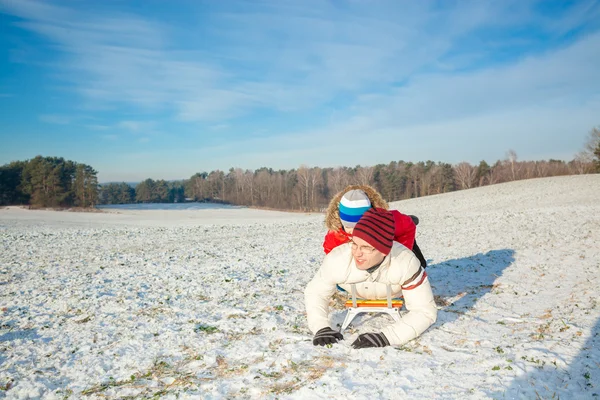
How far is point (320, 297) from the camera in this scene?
4.38 metres

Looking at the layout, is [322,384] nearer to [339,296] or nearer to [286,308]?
[286,308]

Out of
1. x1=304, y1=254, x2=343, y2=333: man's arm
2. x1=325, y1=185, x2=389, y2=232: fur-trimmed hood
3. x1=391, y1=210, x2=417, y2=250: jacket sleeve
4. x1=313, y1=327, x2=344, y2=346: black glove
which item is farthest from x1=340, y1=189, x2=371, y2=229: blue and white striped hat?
x1=313, y1=327, x2=344, y2=346: black glove

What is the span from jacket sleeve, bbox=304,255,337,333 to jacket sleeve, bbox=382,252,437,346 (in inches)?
28.5

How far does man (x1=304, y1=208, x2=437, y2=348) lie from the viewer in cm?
388

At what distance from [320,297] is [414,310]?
1071 mm

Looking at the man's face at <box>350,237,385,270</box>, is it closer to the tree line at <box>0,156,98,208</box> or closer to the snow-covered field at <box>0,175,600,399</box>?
the snow-covered field at <box>0,175,600,399</box>

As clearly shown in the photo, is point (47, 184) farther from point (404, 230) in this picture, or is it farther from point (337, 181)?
point (404, 230)

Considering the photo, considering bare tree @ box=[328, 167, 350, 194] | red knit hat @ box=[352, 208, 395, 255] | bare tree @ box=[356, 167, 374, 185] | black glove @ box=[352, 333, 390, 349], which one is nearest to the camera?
red knit hat @ box=[352, 208, 395, 255]

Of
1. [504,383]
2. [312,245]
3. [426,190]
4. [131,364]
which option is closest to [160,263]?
[312,245]

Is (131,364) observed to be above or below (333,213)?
below

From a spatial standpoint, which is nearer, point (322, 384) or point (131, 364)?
point (322, 384)

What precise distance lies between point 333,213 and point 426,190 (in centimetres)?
8459

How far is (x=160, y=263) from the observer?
10633mm

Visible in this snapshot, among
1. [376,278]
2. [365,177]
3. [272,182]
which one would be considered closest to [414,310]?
[376,278]
